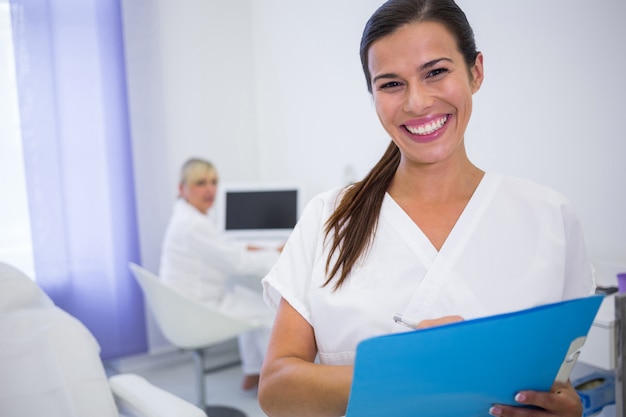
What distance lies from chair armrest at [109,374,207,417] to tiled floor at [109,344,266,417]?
57.2 inches

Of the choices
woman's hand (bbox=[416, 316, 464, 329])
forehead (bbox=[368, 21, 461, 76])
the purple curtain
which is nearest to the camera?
woman's hand (bbox=[416, 316, 464, 329])

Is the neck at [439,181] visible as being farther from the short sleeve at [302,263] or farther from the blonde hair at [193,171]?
the blonde hair at [193,171]

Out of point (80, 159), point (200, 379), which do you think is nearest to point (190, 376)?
point (200, 379)

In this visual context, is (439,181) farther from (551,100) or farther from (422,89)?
(551,100)

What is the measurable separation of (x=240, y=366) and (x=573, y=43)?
2.56m

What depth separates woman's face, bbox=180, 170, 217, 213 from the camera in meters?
2.97

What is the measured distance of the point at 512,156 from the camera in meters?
2.13

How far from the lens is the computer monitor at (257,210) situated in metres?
3.29

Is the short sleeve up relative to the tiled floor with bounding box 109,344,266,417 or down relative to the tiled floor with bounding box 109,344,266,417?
up

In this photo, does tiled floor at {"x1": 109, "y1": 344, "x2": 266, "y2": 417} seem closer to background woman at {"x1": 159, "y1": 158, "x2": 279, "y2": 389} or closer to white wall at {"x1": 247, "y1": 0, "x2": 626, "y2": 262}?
background woman at {"x1": 159, "y1": 158, "x2": 279, "y2": 389}

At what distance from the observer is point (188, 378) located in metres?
3.33

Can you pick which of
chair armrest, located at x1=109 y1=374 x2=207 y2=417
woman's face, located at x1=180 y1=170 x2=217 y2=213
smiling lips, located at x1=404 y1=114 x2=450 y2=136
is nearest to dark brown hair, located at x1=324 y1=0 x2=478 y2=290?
smiling lips, located at x1=404 y1=114 x2=450 y2=136

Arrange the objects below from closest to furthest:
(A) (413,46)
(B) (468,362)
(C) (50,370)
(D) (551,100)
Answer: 1. (B) (468,362)
2. (A) (413,46)
3. (C) (50,370)
4. (D) (551,100)

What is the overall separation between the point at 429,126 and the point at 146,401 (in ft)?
2.98
